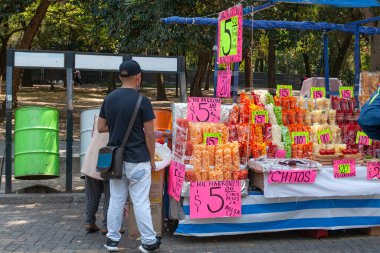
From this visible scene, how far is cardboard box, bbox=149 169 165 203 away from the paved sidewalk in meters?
0.49

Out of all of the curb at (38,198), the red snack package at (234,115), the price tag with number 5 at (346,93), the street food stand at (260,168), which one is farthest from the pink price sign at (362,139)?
the curb at (38,198)

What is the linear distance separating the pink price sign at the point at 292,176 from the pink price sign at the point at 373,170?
0.71 metres

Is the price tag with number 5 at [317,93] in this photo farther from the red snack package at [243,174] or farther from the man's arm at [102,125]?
the man's arm at [102,125]

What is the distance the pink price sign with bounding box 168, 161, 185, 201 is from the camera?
17.1 feet

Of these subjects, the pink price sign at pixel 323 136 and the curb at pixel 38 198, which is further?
the curb at pixel 38 198

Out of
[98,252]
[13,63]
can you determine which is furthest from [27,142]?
[98,252]

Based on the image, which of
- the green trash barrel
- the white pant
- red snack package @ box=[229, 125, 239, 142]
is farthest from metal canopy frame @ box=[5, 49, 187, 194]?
the white pant

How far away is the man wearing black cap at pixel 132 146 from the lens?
15.4ft

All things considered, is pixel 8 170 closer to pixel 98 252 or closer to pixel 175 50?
pixel 98 252

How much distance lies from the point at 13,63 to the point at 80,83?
1483 inches

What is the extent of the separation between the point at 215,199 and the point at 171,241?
0.72 m

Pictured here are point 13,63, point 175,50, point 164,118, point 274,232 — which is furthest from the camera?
point 175,50

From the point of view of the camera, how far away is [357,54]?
7570 mm

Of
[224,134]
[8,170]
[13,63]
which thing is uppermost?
[13,63]
